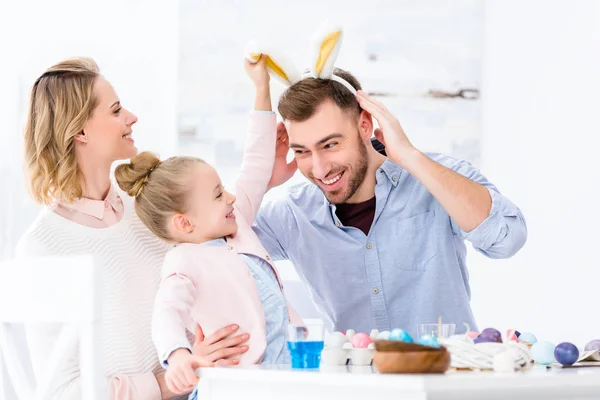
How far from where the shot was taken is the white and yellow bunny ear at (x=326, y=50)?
2.29m

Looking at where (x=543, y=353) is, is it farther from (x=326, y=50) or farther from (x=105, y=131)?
(x=105, y=131)

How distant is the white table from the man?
0.93 metres

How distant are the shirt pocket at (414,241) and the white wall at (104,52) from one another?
1.57 meters

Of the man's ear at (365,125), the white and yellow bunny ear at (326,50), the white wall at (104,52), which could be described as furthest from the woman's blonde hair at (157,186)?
the white wall at (104,52)

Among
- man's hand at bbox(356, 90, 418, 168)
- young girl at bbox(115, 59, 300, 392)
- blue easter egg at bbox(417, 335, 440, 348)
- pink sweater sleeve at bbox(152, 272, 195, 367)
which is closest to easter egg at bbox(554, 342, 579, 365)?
blue easter egg at bbox(417, 335, 440, 348)

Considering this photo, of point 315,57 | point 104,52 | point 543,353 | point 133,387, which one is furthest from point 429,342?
point 104,52

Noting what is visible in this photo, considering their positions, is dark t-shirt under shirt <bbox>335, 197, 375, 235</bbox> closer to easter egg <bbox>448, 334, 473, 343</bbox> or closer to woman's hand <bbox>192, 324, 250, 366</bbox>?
woman's hand <bbox>192, 324, 250, 366</bbox>

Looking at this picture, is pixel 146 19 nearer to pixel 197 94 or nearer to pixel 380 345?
pixel 197 94

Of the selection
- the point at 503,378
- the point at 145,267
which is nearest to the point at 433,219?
the point at 145,267

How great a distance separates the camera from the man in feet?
7.96

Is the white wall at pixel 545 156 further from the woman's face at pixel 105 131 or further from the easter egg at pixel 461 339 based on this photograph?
the easter egg at pixel 461 339

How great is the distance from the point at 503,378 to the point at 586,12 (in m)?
3.17

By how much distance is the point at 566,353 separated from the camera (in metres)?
1.61

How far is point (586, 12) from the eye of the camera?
404cm
